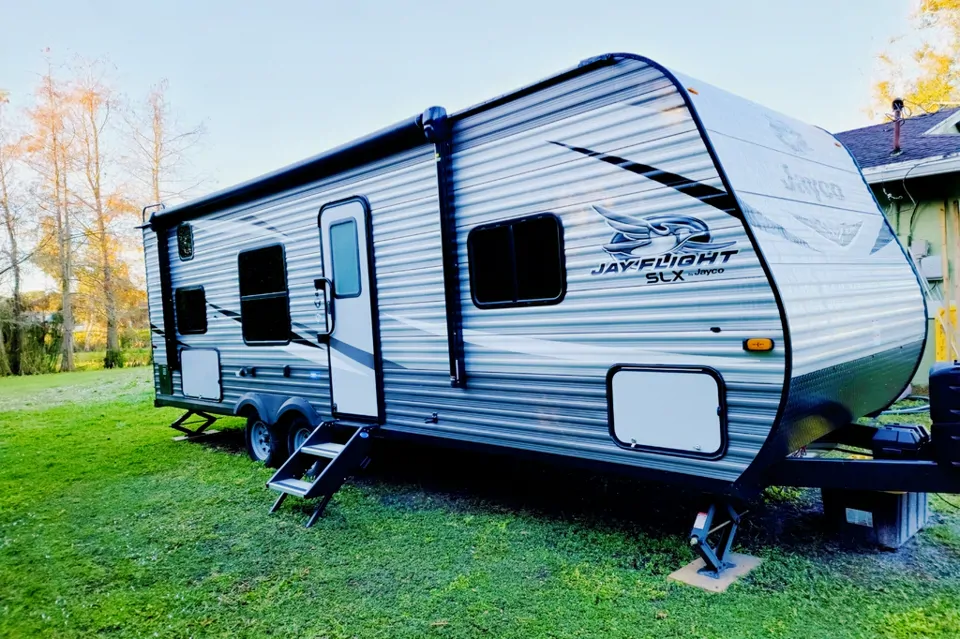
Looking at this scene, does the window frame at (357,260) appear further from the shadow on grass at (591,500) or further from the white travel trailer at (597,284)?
the shadow on grass at (591,500)

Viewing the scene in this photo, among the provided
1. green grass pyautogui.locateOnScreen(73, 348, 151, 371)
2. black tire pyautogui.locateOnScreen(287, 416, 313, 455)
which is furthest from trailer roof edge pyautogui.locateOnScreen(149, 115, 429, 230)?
green grass pyautogui.locateOnScreen(73, 348, 151, 371)

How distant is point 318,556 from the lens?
436 centimetres

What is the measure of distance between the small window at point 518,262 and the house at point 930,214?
6268 mm

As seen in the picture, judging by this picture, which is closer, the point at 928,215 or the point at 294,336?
the point at 294,336

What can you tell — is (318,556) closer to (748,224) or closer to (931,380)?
(748,224)

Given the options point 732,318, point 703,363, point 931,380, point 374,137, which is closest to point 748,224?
point 732,318

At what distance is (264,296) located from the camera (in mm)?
6672

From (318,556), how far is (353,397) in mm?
1598

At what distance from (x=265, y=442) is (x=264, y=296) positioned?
1.57 metres

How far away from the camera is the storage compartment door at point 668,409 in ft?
11.5

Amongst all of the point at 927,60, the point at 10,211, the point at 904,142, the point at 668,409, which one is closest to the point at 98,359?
the point at 10,211

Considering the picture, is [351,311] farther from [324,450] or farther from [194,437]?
[194,437]

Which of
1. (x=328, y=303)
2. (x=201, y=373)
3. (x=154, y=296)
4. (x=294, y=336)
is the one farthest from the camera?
(x=154, y=296)

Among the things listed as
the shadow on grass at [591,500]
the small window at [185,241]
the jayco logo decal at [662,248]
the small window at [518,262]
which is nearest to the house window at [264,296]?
the small window at [185,241]
